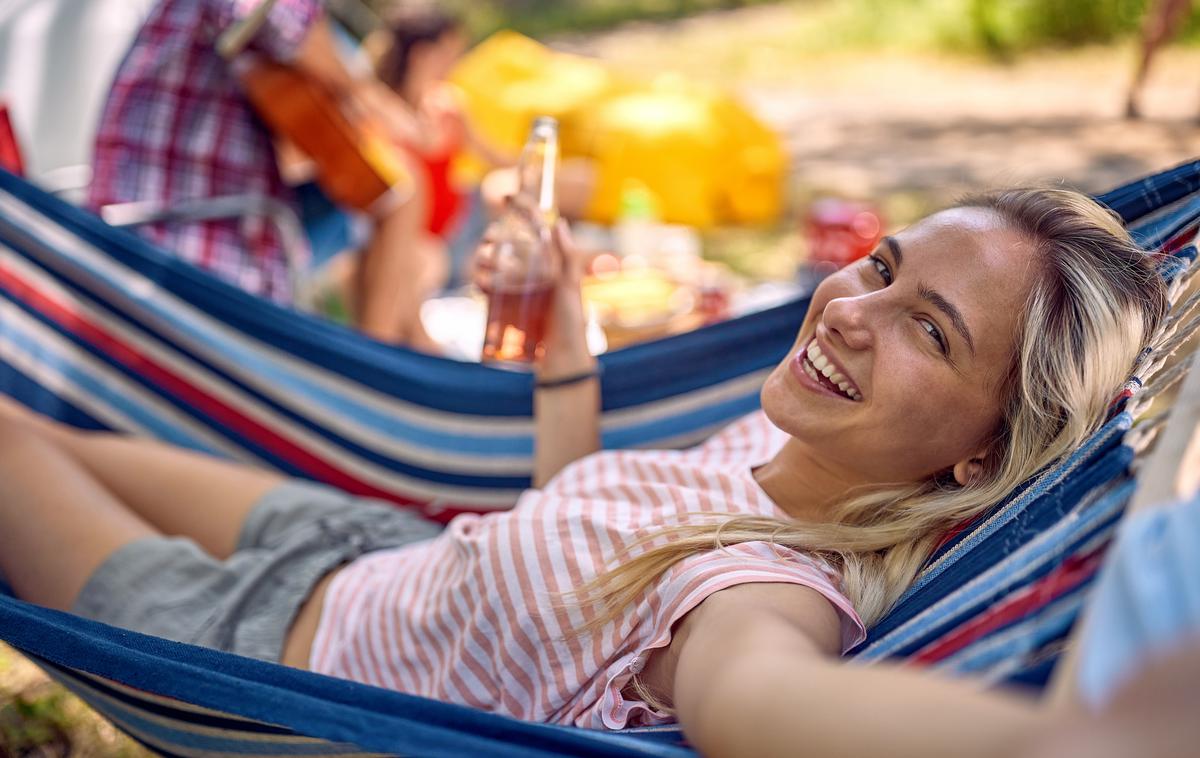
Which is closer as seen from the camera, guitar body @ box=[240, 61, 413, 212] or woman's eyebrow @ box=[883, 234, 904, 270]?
woman's eyebrow @ box=[883, 234, 904, 270]

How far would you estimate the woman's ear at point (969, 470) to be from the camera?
4.39 ft

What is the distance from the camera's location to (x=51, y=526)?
1644 mm

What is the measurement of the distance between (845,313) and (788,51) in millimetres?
8801

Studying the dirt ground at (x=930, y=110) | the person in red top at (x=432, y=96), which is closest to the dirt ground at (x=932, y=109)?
the dirt ground at (x=930, y=110)

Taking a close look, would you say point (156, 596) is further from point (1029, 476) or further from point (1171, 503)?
point (1171, 503)

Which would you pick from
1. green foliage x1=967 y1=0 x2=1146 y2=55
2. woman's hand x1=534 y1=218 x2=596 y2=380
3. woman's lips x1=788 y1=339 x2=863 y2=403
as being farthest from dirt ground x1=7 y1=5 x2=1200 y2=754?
woman's lips x1=788 y1=339 x2=863 y2=403

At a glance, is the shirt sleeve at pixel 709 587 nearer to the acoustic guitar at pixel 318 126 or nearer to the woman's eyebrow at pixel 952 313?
the woman's eyebrow at pixel 952 313

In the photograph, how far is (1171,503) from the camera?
81 centimetres

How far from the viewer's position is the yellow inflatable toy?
5.15 m

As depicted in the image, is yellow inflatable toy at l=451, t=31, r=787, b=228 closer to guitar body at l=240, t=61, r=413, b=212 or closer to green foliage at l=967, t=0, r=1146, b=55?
guitar body at l=240, t=61, r=413, b=212

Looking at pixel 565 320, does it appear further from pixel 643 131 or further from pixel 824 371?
pixel 643 131

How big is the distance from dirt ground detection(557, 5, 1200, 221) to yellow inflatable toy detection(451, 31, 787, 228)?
725 millimetres

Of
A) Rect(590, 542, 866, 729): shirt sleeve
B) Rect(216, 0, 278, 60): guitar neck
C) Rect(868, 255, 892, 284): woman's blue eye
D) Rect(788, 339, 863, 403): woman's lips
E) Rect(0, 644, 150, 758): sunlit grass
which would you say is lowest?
Rect(0, 644, 150, 758): sunlit grass

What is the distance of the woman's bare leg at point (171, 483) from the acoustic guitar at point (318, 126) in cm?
119
